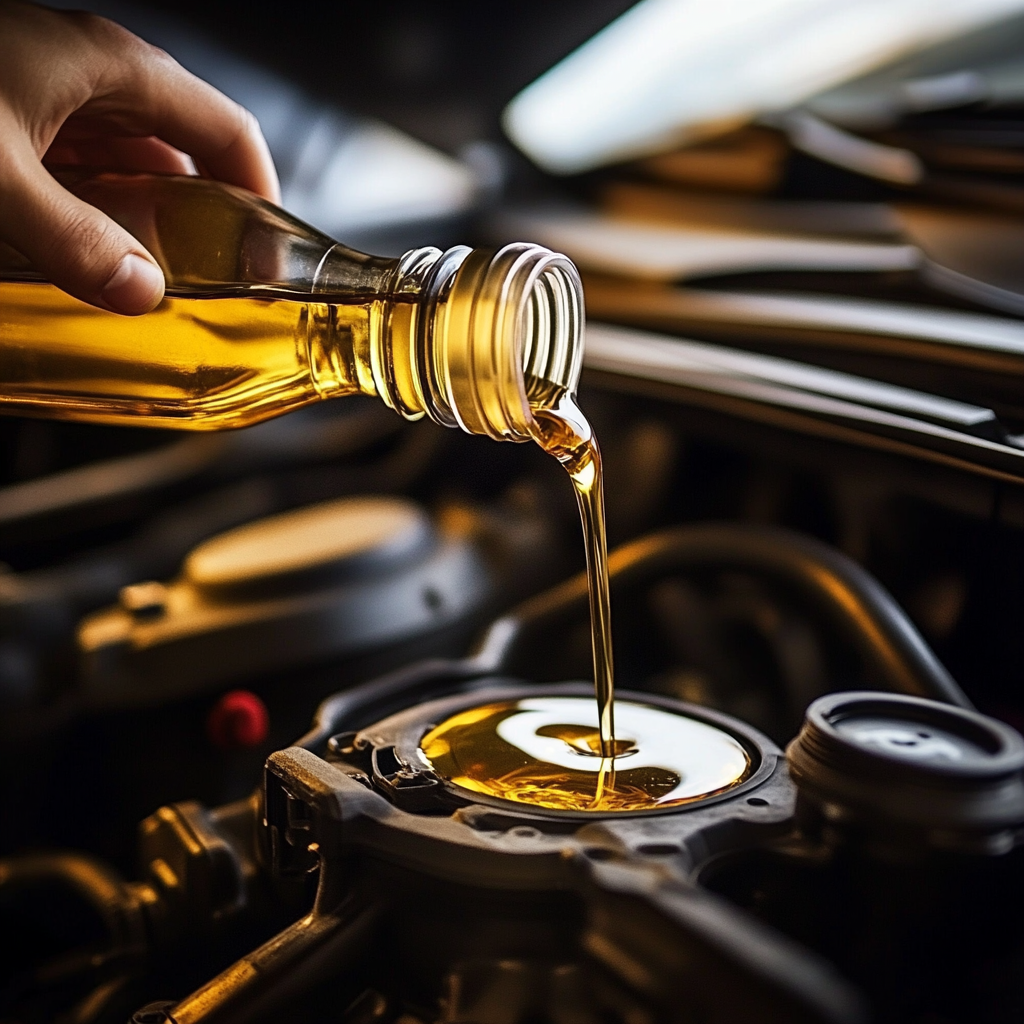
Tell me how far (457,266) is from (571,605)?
0.32 meters

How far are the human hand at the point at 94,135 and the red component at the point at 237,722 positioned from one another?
36cm

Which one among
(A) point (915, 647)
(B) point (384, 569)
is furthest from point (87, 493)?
(A) point (915, 647)

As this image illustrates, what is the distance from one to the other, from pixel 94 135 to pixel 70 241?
26 centimetres

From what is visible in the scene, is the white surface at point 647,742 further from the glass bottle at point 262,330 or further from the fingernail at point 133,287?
the fingernail at point 133,287

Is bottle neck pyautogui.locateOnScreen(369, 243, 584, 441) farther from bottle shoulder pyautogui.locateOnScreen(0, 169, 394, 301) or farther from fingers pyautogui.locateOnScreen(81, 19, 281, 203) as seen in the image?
fingers pyautogui.locateOnScreen(81, 19, 281, 203)

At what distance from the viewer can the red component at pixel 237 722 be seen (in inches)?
37.0

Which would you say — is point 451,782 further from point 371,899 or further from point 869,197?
point 869,197

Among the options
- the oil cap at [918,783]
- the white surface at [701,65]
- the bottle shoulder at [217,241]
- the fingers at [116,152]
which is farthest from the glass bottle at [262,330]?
the white surface at [701,65]

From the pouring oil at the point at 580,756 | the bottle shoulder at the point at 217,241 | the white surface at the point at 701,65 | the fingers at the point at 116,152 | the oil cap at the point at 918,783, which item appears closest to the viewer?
the oil cap at the point at 918,783

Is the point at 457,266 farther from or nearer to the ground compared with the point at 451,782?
farther from the ground

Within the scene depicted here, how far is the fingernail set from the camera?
26.2 inches

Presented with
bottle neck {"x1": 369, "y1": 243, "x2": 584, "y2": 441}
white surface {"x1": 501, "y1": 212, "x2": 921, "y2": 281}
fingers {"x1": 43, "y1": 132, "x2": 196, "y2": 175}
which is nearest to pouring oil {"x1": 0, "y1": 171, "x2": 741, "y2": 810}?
bottle neck {"x1": 369, "y1": 243, "x2": 584, "y2": 441}

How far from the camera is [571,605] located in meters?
0.89

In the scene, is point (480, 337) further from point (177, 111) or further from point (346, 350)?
point (177, 111)
